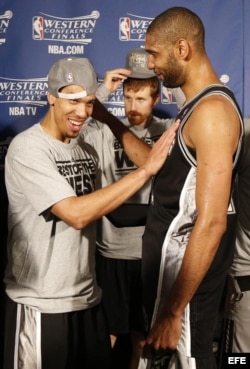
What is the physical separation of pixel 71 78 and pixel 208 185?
2.10 ft

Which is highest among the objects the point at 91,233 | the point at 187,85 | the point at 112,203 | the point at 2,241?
the point at 187,85

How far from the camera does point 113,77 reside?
2.27m

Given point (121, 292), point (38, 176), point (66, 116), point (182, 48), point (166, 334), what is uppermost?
point (182, 48)

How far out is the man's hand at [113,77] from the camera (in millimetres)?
2221

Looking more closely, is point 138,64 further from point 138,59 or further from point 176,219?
point 176,219

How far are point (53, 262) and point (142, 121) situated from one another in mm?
994

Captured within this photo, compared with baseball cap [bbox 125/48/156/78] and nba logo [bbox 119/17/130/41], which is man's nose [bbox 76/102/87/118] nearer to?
baseball cap [bbox 125/48/156/78]

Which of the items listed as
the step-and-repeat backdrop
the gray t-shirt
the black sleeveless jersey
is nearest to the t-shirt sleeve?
the gray t-shirt

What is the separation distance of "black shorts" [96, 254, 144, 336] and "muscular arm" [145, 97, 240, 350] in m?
0.99

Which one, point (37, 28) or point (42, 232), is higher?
point (37, 28)

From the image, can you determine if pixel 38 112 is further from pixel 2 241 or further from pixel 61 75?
pixel 61 75

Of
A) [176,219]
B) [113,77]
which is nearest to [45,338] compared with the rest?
[176,219]

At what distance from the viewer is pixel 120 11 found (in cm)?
274

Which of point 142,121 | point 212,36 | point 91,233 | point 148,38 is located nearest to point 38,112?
point 142,121
